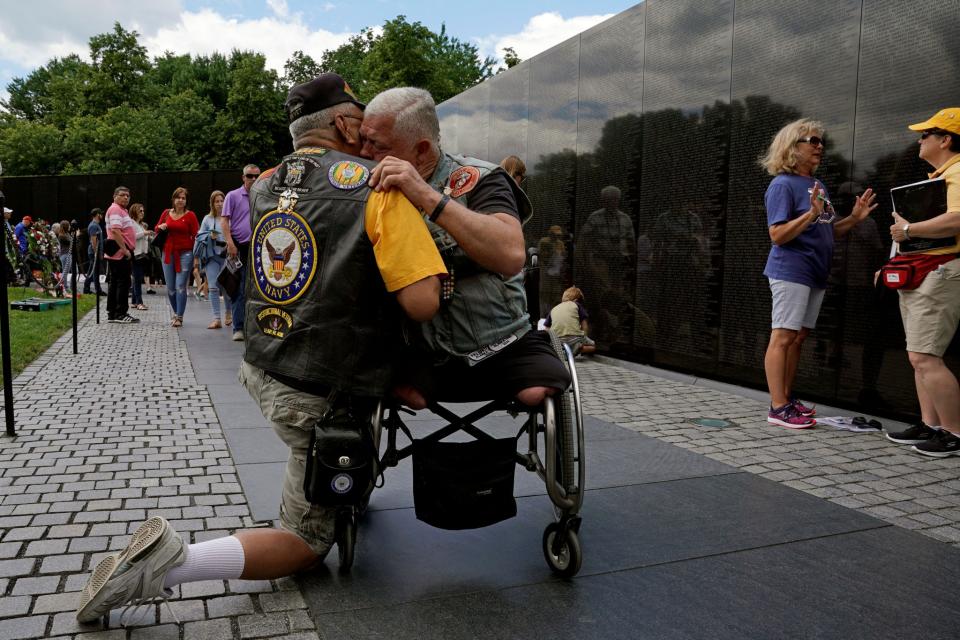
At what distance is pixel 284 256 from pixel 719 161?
5.56m

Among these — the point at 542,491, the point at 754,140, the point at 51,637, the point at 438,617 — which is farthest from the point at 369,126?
the point at 754,140

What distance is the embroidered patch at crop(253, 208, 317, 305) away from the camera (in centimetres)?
252

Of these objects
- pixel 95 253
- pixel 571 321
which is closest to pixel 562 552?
pixel 571 321

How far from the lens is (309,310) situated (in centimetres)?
252

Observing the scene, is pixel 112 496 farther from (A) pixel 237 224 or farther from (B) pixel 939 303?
(A) pixel 237 224

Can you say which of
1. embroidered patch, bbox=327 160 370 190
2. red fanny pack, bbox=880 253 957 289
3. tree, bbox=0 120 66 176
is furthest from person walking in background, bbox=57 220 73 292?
tree, bbox=0 120 66 176

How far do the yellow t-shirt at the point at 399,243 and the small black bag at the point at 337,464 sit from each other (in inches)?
19.0

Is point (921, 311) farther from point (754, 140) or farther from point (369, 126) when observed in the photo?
point (369, 126)

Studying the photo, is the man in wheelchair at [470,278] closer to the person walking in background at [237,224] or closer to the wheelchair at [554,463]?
the wheelchair at [554,463]

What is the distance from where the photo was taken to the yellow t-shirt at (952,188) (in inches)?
185

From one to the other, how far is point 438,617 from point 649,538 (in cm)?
115

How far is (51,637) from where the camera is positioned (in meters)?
2.41

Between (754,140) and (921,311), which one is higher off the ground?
(754,140)

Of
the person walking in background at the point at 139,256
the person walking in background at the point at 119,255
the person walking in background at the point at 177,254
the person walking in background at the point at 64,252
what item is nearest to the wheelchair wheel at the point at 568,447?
the person walking in background at the point at 177,254
